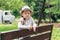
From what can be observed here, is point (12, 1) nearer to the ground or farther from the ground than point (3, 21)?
farther from the ground

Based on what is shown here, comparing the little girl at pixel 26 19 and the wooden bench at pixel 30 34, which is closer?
the wooden bench at pixel 30 34

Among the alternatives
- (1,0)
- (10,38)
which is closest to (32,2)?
(1,0)

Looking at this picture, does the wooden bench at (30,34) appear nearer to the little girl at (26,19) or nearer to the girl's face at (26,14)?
the little girl at (26,19)

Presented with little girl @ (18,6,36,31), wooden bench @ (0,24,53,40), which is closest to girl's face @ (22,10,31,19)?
little girl @ (18,6,36,31)

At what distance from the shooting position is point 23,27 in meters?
4.82

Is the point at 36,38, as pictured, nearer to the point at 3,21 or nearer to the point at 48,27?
the point at 48,27

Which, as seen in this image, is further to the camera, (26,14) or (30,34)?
(30,34)

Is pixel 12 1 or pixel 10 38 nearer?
pixel 10 38

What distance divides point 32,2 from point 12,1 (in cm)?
925

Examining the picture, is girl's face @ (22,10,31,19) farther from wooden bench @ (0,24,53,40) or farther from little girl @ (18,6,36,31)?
wooden bench @ (0,24,53,40)

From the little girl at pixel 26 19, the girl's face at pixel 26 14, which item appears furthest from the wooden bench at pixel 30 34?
the girl's face at pixel 26 14

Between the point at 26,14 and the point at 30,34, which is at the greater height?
the point at 26,14

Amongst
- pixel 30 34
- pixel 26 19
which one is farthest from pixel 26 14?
pixel 30 34

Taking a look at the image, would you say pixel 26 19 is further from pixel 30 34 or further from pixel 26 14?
pixel 30 34
